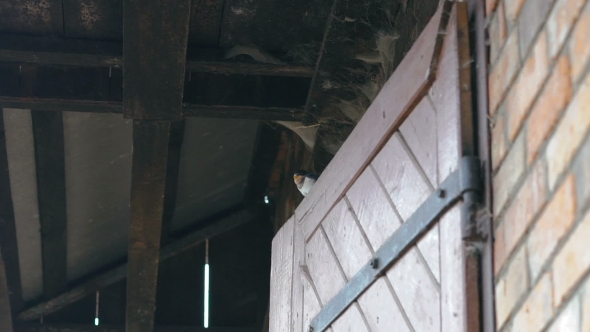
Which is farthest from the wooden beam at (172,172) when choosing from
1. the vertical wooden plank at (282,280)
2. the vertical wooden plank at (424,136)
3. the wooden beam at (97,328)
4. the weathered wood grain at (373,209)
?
the vertical wooden plank at (424,136)

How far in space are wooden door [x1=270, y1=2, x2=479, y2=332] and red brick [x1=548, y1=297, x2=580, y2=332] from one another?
25cm

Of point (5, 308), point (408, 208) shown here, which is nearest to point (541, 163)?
point (408, 208)

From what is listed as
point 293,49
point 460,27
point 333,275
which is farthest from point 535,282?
point 293,49

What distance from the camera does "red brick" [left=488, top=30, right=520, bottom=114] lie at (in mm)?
1328

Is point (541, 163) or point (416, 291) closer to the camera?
point (541, 163)

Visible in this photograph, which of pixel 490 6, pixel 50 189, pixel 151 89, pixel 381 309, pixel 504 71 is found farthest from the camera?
pixel 50 189

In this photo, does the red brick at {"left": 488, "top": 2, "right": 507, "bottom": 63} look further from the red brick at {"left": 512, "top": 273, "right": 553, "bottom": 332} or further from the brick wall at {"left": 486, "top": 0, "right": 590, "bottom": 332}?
the red brick at {"left": 512, "top": 273, "right": 553, "bottom": 332}

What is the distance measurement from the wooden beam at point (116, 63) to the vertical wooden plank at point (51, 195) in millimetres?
658

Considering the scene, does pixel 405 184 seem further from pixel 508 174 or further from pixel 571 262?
pixel 571 262

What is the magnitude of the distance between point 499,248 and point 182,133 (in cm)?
322

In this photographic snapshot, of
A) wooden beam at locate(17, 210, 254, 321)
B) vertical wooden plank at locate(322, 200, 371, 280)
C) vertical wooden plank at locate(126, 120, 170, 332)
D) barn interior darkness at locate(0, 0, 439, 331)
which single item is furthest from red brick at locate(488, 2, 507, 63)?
wooden beam at locate(17, 210, 254, 321)

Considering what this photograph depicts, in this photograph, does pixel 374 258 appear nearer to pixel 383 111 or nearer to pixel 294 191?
pixel 383 111

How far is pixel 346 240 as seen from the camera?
2094 mm

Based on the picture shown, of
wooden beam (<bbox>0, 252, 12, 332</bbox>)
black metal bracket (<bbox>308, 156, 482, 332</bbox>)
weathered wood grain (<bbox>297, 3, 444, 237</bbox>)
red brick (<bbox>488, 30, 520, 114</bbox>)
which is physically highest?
wooden beam (<bbox>0, 252, 12, 332</bbox>)
